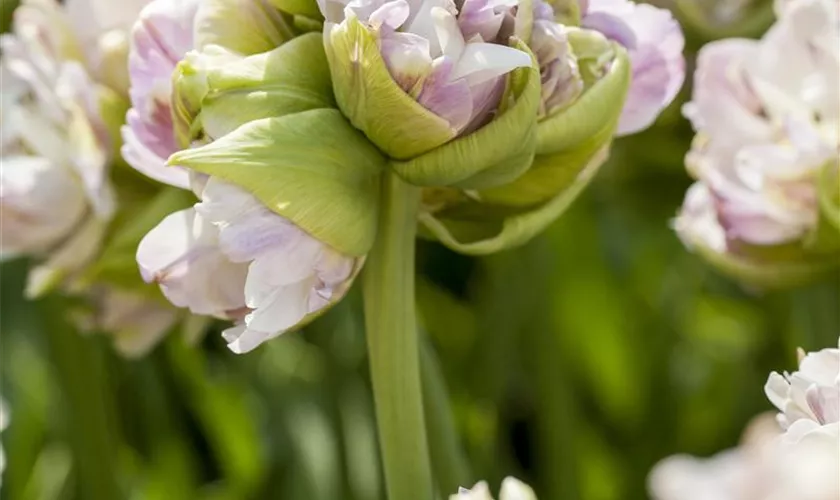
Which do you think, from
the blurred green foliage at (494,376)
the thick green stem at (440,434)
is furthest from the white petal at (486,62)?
the blurred green foliage at (494,376)

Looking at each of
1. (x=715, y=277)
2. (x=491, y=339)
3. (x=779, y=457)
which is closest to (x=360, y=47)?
(x=779, y=457)

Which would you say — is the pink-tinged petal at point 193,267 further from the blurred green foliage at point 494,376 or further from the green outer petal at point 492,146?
the blurred green foliage at point 494,376

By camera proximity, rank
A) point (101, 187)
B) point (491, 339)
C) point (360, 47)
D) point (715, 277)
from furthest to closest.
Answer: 1. point (715, 277)
2. point (491, 339)
3. point (101, 187)
4. point (360, 47)

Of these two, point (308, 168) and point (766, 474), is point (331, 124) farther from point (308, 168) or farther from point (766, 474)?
point (766, 474)

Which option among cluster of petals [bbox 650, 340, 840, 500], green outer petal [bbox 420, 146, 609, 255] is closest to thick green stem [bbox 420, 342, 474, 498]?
green outer petal [bbox 420, 146, 609, 255]

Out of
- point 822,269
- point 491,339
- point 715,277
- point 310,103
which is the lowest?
point 715,277

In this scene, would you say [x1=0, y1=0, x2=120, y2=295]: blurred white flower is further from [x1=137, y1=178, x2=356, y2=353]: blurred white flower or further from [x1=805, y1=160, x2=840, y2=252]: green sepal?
[x1=805, y1=160, x2=840, y2=252]: green sepal

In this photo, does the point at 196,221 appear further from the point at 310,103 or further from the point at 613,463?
the point at 613,463

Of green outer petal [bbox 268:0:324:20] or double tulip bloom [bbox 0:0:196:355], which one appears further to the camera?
double tulip bloom [bbox 0:0:196:355]
